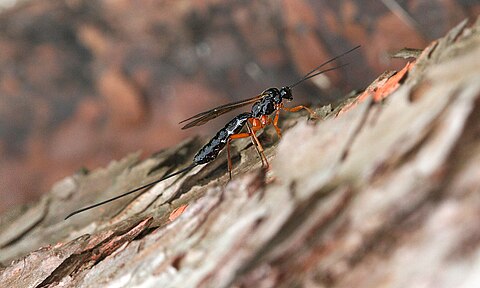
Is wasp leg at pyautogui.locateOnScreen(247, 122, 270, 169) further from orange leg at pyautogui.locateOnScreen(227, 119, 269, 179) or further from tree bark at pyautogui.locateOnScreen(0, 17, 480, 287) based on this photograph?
tree bark at pyautogui.locateOnScreen(0, 17, 480, 287)

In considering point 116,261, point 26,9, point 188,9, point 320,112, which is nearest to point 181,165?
point 320,112

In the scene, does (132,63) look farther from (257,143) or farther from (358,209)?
(358,209)

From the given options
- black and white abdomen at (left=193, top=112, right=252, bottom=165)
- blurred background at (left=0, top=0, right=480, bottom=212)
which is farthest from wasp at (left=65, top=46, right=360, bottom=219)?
blurred background at (left=0, top=0, right=480, bottom=212)

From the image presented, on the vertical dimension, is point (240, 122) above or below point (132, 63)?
below

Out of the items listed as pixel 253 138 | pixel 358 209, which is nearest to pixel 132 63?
pixel 253 138

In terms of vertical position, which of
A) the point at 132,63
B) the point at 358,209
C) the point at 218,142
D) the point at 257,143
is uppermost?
the point at 132,63

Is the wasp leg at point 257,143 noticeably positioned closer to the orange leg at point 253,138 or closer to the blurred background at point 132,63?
the orange leg at point 253,138

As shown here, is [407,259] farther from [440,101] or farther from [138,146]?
[138,146]
